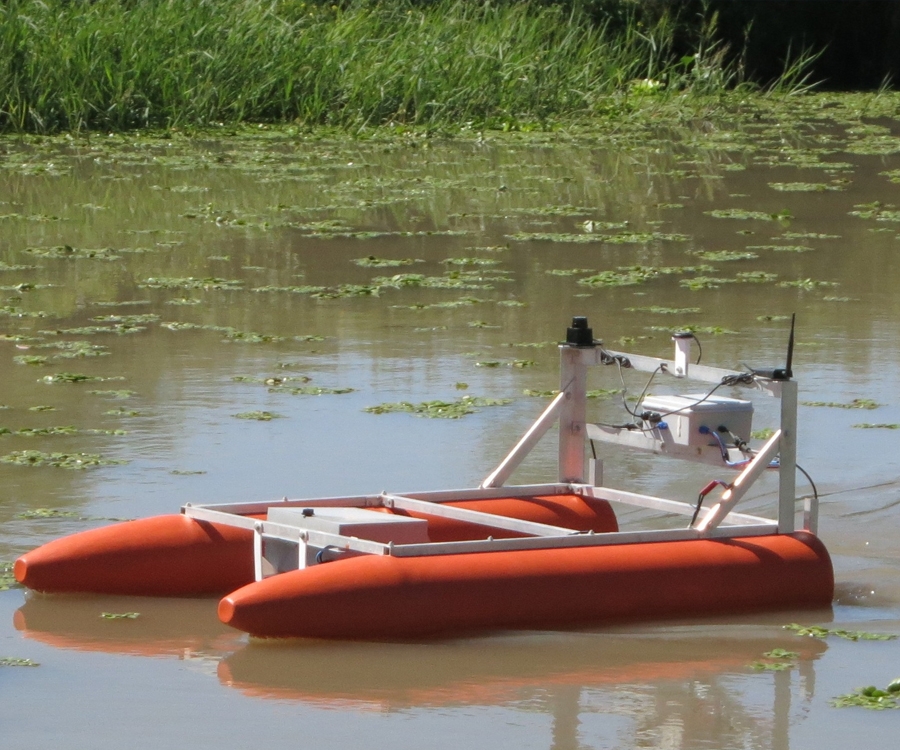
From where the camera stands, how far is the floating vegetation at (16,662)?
5.10m

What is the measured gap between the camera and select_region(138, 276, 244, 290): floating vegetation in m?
11.5

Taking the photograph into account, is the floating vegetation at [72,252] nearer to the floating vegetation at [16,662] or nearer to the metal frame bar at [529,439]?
the metal frame bar at [529,439]

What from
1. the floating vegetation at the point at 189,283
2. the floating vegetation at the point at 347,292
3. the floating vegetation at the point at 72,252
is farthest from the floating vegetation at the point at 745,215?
the floating vegetation at the point at 72,252

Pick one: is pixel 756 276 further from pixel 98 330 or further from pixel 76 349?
pixel 76 349

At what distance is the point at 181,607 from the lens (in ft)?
18.8

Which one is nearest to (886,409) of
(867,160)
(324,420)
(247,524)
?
(324,420)

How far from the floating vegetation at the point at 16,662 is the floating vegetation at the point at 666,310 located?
20.1 feet

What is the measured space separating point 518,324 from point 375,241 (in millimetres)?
3368

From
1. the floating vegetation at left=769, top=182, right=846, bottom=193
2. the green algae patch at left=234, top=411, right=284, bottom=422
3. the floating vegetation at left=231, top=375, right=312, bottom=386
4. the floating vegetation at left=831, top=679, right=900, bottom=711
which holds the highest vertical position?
the floating vegetation at left=769, top=182, right=846, bottom=193

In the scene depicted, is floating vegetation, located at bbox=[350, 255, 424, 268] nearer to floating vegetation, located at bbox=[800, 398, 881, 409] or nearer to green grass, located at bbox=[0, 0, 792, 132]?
floating vegetation, located at bbox=[800, 398, 881, 409]

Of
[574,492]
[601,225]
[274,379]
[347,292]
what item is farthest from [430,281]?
[574,492]

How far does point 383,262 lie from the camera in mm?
12516

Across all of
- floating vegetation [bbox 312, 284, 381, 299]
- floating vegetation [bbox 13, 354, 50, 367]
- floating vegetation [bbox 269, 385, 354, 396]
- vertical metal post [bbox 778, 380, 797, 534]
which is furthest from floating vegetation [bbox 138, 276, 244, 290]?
vertical metal post [bbox 778, 380, 797, 534]

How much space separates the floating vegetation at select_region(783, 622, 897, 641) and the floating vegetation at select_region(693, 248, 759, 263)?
739 cm
